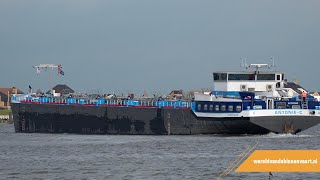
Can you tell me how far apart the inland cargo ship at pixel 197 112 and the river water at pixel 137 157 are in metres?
1.81

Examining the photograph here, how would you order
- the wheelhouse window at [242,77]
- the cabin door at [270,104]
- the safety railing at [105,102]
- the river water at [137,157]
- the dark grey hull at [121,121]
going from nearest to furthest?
the river water at [137,157] < the cabin door at [270,104] < the dark grey hull at [121,121] < the wheelhouse window at [242,77] < the safety railing at [105,102]

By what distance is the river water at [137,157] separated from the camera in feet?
158

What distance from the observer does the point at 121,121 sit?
9456cm

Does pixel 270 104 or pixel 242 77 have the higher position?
pixel 242 77

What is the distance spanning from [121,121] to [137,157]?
35.3 meters

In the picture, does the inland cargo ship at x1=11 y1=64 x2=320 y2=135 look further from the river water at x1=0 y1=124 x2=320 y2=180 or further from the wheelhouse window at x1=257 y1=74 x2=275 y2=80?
the river water at x1=0 y1=124 x2=320 y2=180

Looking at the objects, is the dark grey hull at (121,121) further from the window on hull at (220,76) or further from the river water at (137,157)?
the window on hull at (220,76)

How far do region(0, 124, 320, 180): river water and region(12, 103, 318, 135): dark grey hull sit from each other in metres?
1.57

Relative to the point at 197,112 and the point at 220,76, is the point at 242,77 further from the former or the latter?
the point at 197,112

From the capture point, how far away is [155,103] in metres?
92.2

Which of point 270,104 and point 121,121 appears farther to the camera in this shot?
point 121,121

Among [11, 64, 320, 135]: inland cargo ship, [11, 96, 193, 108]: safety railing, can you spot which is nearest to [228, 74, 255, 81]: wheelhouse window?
[11, 64, 320, 135]: inland cargo ship

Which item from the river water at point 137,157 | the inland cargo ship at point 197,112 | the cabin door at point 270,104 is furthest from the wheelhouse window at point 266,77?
the river water at point 137,157

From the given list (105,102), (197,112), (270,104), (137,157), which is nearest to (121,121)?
(105,102)
